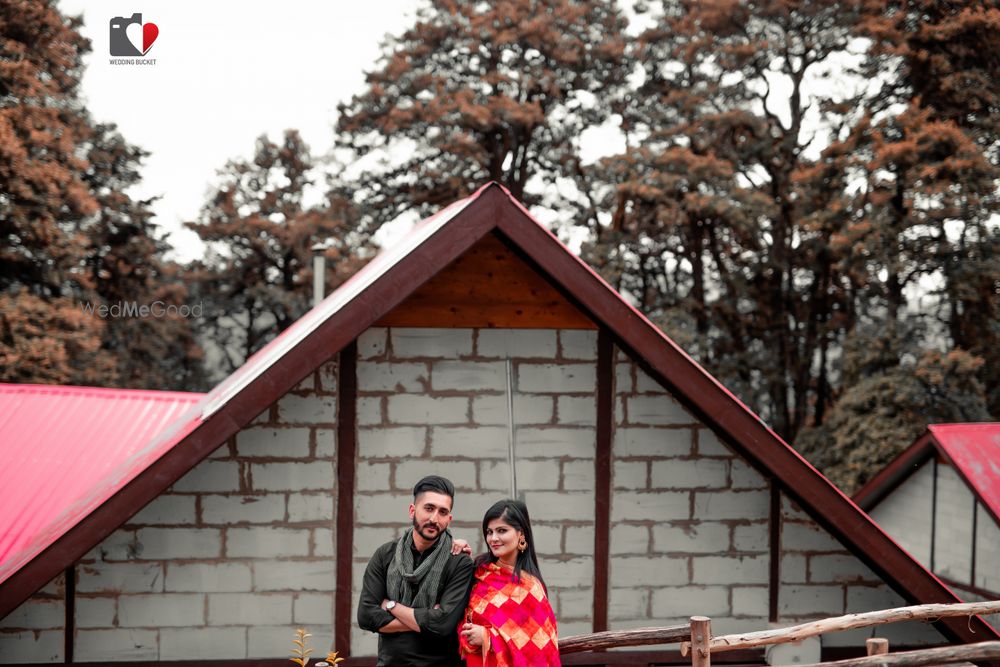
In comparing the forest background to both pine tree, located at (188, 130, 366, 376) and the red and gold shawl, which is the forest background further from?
the red and gold shawl

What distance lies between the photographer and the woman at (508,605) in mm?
3928

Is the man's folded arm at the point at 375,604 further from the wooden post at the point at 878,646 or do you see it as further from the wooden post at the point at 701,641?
the wooden post at the point at 878,646

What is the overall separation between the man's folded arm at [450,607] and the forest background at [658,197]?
15386 mm

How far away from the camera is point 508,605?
3996 millimetres

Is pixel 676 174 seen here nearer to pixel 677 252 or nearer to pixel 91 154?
pixel 677 252

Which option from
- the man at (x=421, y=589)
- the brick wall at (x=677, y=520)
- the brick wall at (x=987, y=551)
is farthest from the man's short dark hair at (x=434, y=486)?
the brick wall at (x=987, y=551)

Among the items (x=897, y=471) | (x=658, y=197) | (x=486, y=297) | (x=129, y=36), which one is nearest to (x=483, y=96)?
(x=658, y=197)

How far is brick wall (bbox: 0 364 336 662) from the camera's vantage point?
5160mm

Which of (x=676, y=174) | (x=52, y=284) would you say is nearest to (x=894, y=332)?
(x=676, y=174)

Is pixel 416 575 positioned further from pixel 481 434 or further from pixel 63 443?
pixel 63 443

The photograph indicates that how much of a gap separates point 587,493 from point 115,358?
1882cm

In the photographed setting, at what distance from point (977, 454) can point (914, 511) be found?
1.89 meters

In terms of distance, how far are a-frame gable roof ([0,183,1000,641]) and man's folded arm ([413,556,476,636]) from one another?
142 cm

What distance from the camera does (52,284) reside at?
69.6ft
